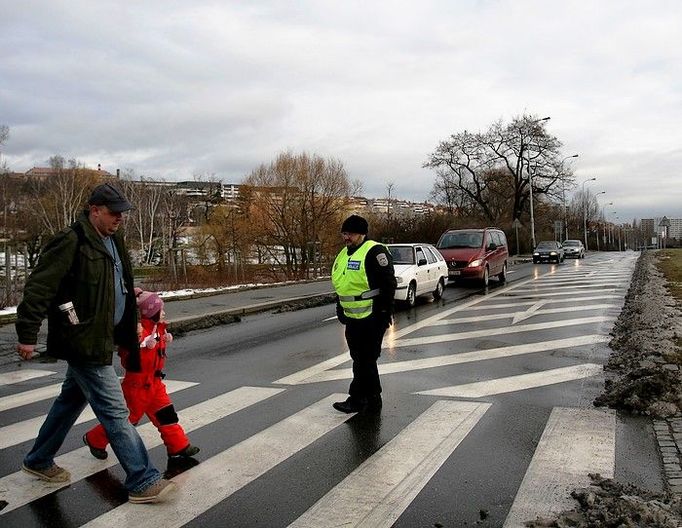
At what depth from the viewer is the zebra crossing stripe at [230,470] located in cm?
357

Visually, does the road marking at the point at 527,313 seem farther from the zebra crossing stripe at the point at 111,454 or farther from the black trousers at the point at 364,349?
the zebra crossing stripe at the point at 111,454

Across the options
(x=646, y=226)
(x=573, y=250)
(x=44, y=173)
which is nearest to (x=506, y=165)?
(x=573, y=250)

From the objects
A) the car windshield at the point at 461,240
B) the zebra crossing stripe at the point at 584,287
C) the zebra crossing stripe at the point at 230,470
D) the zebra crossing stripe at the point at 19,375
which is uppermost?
the car windshield at the point at 461,240

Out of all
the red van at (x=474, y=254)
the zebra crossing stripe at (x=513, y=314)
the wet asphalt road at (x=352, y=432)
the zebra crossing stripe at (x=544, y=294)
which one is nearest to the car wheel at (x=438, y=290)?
the zebra crossing stripe at (x=544, y=294)

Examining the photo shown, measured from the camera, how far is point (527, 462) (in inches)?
173

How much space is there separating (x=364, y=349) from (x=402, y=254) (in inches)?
405

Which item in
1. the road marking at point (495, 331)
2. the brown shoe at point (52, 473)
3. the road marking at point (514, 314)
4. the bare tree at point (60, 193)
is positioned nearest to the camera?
the brown shoe at point (52, 473)

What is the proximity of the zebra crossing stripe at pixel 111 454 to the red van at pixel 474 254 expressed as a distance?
1399cm

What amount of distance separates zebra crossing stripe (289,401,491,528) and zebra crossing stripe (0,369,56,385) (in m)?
5.07

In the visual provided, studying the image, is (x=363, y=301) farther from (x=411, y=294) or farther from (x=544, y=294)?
(x=544, y=294)

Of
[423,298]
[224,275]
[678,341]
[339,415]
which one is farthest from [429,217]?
[339,415]

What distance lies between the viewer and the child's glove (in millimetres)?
4470

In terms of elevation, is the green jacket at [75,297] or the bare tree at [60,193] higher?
the bare tree at [60,193]

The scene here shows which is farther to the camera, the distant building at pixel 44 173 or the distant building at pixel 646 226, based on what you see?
the distant building at pixel 646 226
